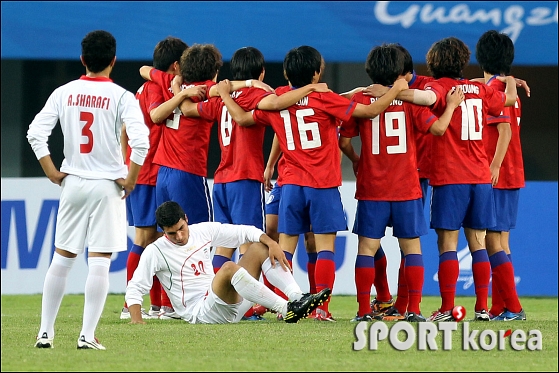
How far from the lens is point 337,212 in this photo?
741 cm

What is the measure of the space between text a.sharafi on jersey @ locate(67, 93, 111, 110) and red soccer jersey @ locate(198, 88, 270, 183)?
6.48 ft

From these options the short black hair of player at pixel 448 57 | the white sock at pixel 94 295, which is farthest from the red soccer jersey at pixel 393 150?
the white sock at pixel 94 295

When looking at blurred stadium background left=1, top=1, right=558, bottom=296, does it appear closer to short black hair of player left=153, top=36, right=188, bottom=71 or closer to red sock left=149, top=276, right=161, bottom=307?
red sock left=149, top=276, right=161, bottom=307

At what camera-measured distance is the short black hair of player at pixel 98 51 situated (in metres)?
5.89

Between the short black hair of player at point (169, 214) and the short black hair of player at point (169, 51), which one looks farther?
the short black hair of player at point (169, 51)

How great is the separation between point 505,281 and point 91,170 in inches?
137

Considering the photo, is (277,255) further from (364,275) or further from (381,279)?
(381,279)

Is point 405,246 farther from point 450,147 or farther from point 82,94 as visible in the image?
point 82,94

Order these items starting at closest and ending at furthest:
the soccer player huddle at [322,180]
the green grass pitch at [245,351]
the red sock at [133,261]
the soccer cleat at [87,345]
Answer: the green grass pitch at [245,351]
the soccer cleat at [87,345]
the soccer player huddle at [322,180]
the red sock at [133,261]

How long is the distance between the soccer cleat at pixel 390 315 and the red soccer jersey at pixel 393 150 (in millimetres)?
878

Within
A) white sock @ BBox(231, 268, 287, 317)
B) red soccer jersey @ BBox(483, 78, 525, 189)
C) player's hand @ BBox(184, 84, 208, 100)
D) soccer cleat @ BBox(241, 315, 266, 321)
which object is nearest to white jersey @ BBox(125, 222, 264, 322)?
white sock @ BBox(231, 268, 287, 317)

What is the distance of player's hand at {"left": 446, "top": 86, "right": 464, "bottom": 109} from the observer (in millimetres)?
7410

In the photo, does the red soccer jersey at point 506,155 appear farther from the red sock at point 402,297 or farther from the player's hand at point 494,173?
the red sock at point 402,297

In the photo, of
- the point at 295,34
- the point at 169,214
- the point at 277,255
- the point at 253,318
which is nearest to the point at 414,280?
the point at 277,255
